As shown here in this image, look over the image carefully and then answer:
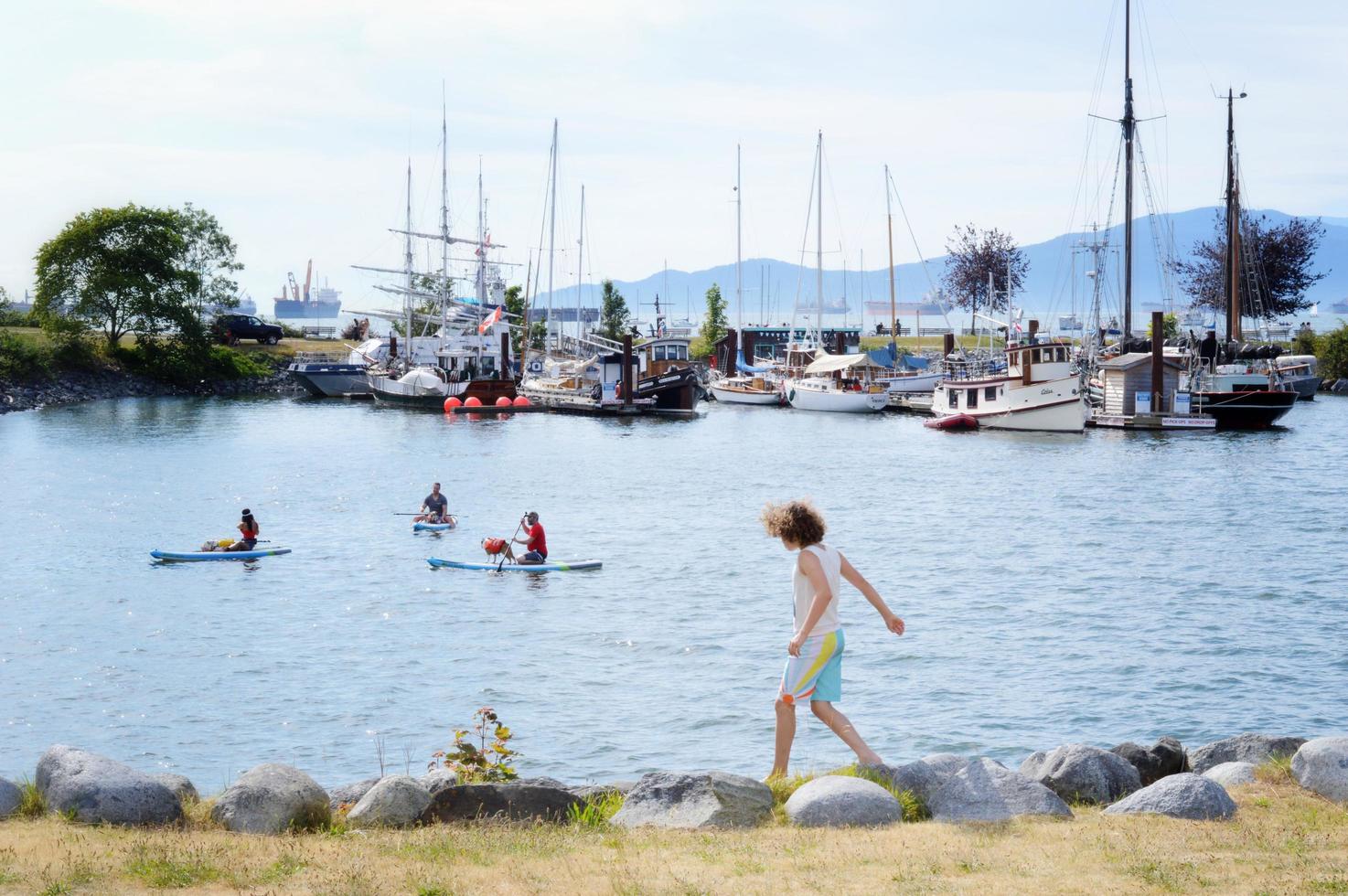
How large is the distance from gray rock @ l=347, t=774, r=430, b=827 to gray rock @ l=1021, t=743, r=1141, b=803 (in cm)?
486

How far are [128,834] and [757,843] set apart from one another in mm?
4403

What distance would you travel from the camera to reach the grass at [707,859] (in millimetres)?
7766

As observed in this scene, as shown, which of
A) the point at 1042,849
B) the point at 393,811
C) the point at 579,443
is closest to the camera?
the point at 1042,849

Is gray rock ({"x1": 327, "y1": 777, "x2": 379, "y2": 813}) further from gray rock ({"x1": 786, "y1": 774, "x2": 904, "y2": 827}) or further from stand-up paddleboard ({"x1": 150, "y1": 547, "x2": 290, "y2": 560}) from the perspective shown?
stand-up paddleboard ({"x1": 150, "y1": 547, "x2": 290, "y2": 560})

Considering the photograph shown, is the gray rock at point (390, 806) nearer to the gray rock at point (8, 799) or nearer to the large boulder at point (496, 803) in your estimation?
the large boulder at point (496, 803)

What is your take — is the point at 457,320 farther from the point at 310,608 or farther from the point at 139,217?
the point at 310,608

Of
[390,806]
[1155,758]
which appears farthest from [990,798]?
[390,806]

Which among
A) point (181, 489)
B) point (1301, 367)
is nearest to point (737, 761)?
point (181, 489)

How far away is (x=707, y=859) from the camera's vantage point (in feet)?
27.6

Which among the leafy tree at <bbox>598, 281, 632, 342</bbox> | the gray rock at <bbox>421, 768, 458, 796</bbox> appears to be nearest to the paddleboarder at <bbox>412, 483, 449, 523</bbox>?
the gray rock at <bbox>421, 768, 458, 796</bbox>

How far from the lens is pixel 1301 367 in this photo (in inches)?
3551

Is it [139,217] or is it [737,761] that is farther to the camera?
[139,217]

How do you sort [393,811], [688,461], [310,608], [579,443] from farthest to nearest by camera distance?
[579,443], [688,461], [310,608], [393,811]

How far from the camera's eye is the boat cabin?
223 ft
